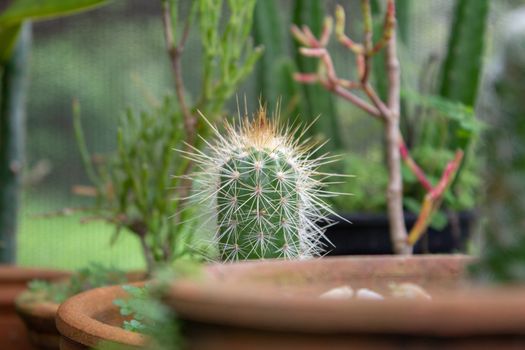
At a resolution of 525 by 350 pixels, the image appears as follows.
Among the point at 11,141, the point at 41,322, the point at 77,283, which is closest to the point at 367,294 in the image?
the point at 41,322

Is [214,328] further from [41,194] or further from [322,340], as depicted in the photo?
[41,194]

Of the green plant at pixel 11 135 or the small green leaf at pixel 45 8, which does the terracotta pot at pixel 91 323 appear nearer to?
the small green leaf at pixel 45 8

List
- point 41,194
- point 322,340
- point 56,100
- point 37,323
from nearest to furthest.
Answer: point 322,340, point 37,323, point 41,194, point 56,100

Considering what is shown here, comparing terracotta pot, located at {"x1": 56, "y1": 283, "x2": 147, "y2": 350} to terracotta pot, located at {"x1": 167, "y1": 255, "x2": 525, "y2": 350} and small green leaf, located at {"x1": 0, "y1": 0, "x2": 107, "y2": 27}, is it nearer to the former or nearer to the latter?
terracotta pot, located at {"x1": 167, "y1": 255, "x2": 525, "y2": 350}

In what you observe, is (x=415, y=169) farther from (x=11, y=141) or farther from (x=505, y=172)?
(x=505, y=172)

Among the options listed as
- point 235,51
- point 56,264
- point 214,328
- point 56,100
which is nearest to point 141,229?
point 235,51

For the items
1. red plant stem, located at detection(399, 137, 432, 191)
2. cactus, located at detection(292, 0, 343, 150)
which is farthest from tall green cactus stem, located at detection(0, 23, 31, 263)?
red plant stem, located at detection(399, 137, 432, 191)
